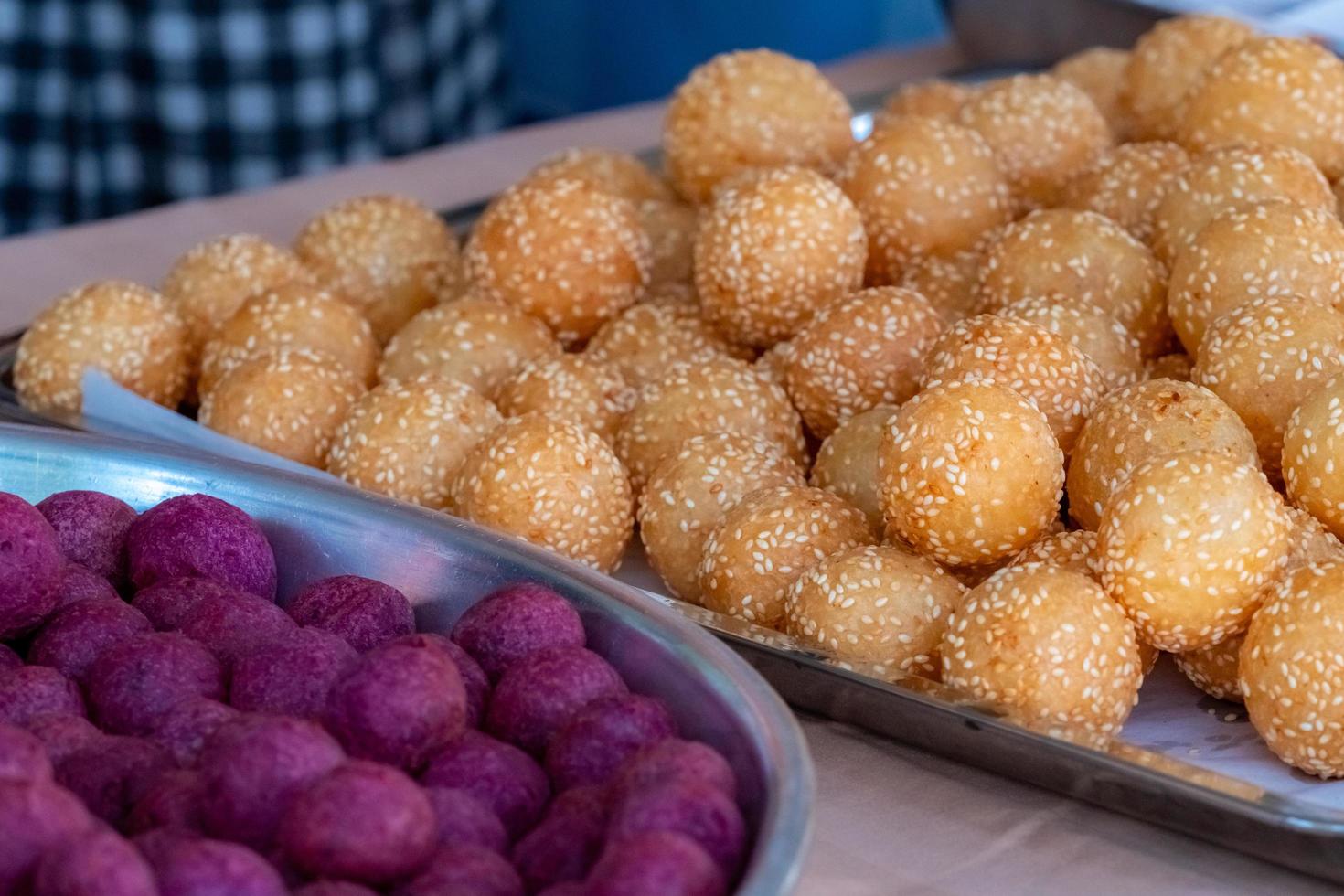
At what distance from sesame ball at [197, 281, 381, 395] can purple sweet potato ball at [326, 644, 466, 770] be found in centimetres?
70

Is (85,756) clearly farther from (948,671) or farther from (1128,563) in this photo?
(1128,563)

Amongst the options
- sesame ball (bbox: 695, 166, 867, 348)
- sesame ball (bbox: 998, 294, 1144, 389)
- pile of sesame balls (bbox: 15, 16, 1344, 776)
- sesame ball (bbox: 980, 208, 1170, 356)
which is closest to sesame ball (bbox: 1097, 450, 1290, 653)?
pile of sesame balls (bbox: 15, 16, 1344, 776)

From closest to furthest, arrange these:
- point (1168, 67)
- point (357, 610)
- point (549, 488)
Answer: point (357, 610), point (549, 488), point (1168, 67)

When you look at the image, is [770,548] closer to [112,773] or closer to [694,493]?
[694,493]

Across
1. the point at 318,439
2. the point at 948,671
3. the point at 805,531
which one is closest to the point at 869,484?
the point at 805,531

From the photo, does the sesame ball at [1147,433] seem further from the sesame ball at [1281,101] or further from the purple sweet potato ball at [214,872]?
the purple sweet potato ball at [214,872]

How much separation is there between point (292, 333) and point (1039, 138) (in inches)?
32.4

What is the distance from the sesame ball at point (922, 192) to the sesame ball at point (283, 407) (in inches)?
21.5

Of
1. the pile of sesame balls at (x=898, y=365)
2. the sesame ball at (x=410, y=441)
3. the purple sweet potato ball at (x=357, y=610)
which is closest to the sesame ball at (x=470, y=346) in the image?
the pile of sesame balls at (x=898, y=365)

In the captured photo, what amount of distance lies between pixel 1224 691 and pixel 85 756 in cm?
79

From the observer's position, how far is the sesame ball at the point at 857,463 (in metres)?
1.29

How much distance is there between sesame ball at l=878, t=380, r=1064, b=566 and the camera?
111 centimetres

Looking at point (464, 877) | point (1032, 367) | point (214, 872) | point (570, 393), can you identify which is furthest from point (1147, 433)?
point (214, 872)

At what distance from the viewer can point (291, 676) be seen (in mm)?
917
